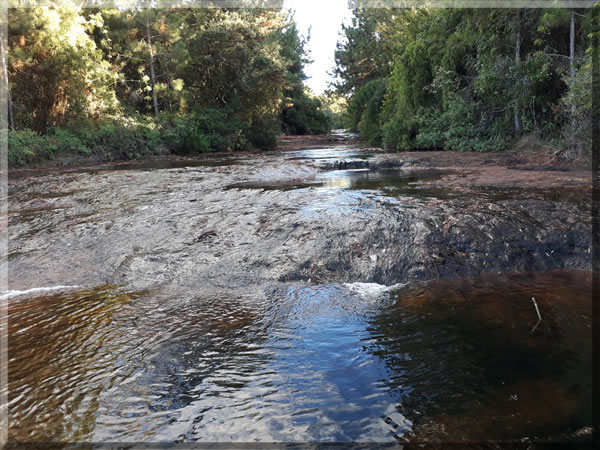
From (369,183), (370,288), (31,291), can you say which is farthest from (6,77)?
(370,288)

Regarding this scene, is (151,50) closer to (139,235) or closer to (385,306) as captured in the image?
(139,235)

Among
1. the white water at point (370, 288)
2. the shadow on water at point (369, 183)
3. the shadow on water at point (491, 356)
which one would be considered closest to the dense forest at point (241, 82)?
the shadow on water at point (369, 183)

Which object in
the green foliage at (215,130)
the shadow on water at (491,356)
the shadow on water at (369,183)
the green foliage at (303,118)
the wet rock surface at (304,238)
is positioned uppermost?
the green foliage at (303,118)

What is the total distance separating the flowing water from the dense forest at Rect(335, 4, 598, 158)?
22.0ft

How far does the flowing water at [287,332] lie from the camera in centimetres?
221

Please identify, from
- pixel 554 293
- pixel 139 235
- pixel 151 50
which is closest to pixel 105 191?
pixel 139 235

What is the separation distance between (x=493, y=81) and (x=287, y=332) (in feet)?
42.4

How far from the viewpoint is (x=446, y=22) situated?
16.1 m

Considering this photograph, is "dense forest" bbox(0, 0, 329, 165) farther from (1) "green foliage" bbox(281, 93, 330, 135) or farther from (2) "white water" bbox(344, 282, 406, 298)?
(2) "white water" bbox(344, 282, 406, 298)

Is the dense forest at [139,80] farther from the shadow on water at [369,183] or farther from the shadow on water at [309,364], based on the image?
the shadow on water at [309,364]

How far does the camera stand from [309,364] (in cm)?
277

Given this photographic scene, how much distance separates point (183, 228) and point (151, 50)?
20.4 m

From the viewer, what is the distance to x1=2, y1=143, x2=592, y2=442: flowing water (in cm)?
221

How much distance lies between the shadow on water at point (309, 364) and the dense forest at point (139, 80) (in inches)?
564
